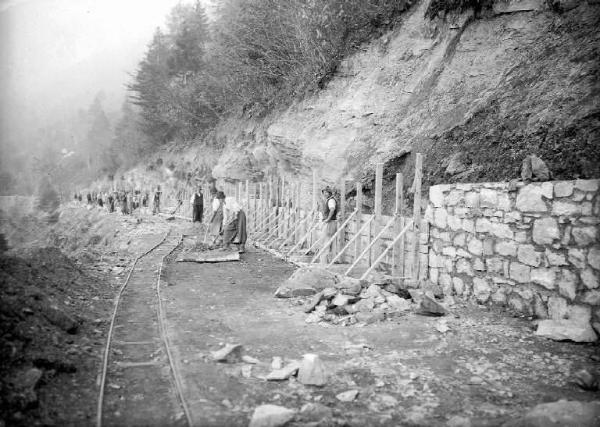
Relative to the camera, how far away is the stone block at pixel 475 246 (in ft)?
21.0

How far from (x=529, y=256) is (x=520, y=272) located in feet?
0.98

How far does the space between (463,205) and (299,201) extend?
25.9 feet

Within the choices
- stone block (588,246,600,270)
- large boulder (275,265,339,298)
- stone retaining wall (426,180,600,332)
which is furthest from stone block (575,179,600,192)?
large boulder (275,265,339,298)

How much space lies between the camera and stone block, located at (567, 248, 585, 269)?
490cm

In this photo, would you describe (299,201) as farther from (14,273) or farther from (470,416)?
(470,416)

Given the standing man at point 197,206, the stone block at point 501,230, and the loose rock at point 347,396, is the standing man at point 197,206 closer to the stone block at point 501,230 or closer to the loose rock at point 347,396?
the stone block at point 501,230

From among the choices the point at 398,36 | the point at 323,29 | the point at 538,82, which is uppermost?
the point at 323,29

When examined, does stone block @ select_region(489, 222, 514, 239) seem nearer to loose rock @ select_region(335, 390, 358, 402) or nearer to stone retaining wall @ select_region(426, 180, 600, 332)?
stone retaining wall @ select_region(426, 180, 600, 332)

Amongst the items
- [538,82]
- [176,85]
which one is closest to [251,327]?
[538,82]

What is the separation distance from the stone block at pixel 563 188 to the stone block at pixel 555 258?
30.1 inches

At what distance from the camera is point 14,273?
241 inches

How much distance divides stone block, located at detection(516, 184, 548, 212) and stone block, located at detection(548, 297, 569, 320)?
3.90 feet

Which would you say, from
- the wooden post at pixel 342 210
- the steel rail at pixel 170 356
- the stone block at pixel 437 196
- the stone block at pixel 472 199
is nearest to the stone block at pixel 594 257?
the stone block at pixel 472 199

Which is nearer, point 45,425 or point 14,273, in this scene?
point 45,425
